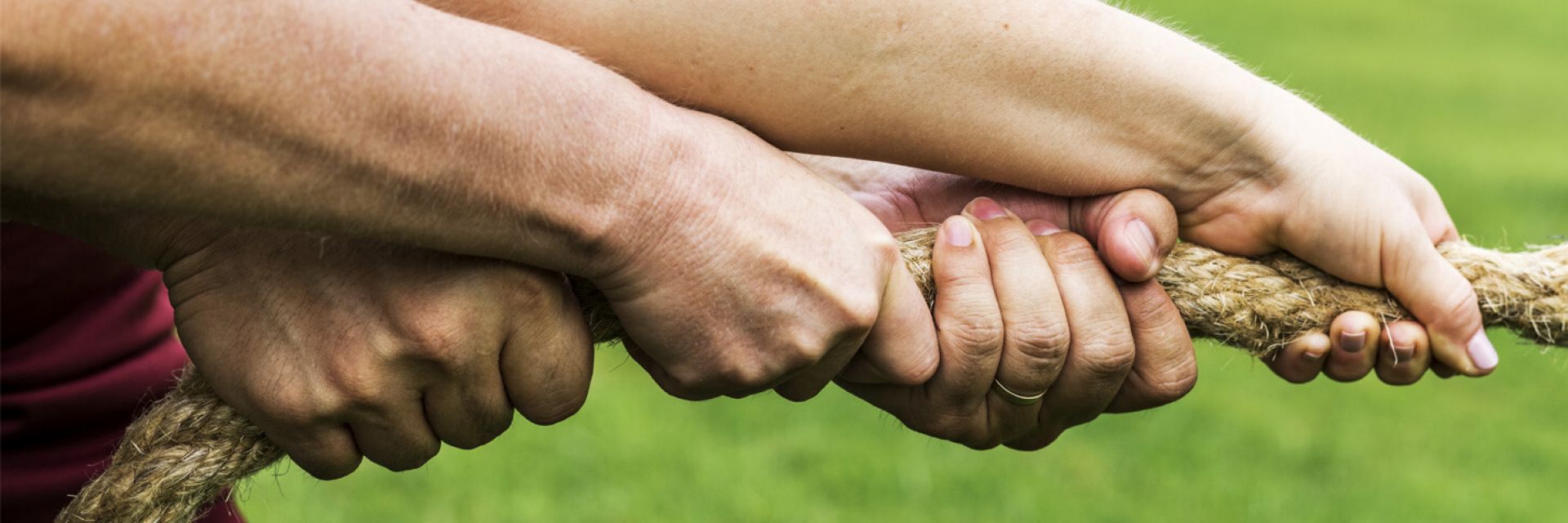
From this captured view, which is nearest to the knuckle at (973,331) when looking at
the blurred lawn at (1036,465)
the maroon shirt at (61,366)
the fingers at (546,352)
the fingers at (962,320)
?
the fingers at (962,320)

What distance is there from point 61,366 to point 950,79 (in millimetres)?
1156

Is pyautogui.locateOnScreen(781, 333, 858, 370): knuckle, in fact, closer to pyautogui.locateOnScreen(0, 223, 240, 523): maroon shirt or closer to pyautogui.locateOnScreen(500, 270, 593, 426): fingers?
pyautogui.locateOnScreen(500, 270, 593, 426): fingers

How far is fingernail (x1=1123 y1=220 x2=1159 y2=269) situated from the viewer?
1490 millimetres

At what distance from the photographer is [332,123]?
41.5 inches

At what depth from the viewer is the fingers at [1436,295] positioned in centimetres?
157

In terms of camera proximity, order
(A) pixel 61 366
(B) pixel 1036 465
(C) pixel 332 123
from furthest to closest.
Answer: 1. (B) pixel 1036 465
2. (A) pixel 61 366
3. (C) pixel 332 123

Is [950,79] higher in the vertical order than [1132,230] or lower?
higher

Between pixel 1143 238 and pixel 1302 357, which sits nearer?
pixel 1143 238

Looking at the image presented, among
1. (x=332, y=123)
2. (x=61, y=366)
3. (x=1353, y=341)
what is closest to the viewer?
(x=332, y=123)

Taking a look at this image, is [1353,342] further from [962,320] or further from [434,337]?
[434,337]

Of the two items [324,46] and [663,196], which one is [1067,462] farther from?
[324,46]

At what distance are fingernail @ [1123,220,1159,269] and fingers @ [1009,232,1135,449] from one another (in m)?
0.05

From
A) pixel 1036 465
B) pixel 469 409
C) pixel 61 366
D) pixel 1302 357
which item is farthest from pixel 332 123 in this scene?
pixel 1036 465

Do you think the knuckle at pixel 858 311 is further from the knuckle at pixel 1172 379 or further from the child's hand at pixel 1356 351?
the child's hand at pixel 1356 351
